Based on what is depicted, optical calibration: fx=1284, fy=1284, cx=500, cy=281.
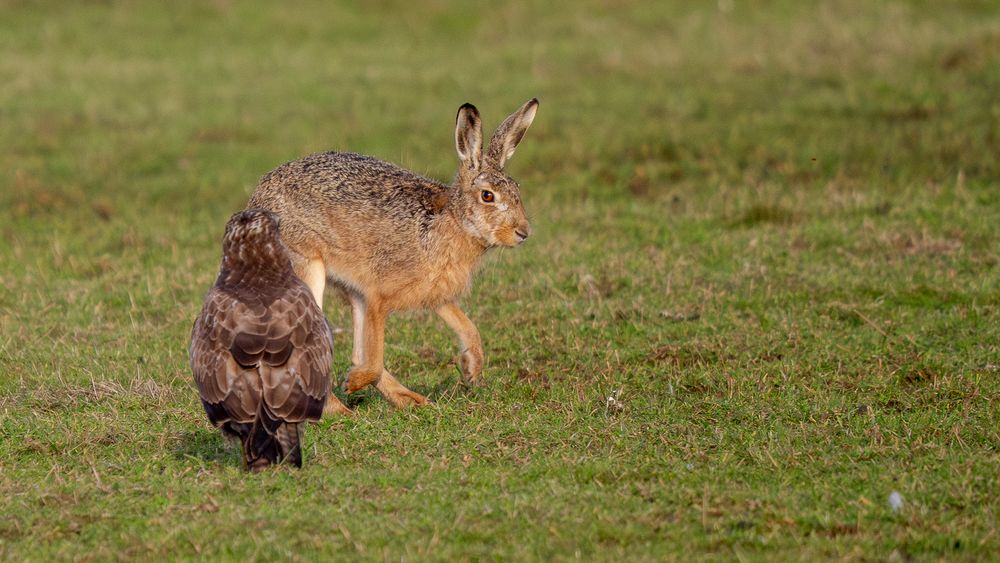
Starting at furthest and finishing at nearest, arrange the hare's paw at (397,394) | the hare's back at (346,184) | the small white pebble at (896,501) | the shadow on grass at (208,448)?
the hare's back at (346,184), the hare's paw at (397,394), the shadow on grass at (208,448), the small white pebble at (896,501)

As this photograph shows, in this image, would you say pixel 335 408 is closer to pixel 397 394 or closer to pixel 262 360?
pixel 397 394

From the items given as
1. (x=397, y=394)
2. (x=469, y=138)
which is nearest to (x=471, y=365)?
(x=397, y=394)

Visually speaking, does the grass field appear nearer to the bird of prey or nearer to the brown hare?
the bird of prey

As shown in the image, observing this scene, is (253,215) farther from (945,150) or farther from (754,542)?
(945,150)

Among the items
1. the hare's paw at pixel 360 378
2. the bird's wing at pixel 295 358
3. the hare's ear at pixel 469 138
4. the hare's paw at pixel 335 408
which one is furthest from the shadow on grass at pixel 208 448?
the hare's ear at pixel 469 138

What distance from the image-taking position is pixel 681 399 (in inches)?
278

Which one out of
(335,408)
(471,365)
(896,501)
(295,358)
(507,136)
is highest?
(507,136)

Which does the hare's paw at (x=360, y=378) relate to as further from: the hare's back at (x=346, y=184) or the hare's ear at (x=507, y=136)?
the hare's ear at (x=507, y=136)

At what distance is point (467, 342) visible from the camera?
24.4 ft

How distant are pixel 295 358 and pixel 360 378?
1.41 metres

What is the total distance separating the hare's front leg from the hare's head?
467mm

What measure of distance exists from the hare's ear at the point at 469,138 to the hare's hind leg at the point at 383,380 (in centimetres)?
108

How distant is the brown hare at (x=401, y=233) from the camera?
749 cm

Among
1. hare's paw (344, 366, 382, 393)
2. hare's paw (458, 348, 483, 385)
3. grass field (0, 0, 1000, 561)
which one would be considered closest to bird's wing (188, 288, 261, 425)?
grass field (0, 0, 1000, 561)
